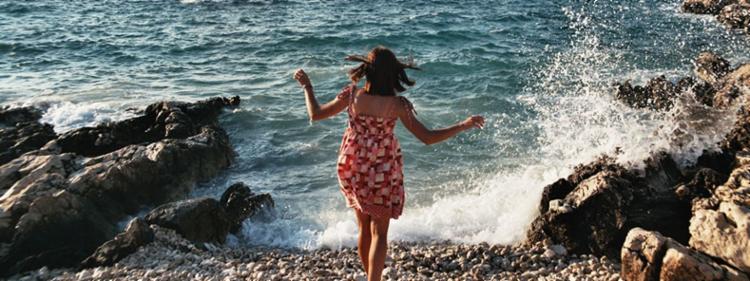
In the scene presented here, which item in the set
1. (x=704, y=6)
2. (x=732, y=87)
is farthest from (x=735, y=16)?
(x=732, y=87)

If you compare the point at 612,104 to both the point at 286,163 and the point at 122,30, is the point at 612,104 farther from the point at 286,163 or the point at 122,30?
the point at 122,30

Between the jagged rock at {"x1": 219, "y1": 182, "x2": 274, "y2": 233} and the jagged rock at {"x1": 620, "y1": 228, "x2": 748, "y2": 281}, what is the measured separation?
525 cm

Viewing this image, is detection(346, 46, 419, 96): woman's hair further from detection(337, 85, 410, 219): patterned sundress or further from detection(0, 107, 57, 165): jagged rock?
detection(0, 107, 57, 165): jagged rock

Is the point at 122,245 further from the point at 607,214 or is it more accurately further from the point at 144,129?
the point at 607,214

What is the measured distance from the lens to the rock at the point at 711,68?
13748mm

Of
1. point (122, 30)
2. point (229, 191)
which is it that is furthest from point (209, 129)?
point (122, 30)

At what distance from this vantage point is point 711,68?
1412 centimetres

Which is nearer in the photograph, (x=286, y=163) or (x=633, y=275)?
(x=633, y=275)

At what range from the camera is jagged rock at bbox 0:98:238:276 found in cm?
733

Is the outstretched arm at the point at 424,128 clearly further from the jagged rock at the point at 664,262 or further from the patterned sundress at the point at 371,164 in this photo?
the jagged rock at the point at 664,262

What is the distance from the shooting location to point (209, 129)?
12047 mm

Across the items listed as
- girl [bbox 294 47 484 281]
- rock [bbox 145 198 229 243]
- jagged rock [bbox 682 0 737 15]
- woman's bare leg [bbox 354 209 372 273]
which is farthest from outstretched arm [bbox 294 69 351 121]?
jagged rock [bbox 682 0 737 15]

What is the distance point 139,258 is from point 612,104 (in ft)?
33.5

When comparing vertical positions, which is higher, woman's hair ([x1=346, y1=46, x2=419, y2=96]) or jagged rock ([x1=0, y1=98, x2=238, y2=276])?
woman's hair ([x1=346, y1=46, x2=419, y2=96])
